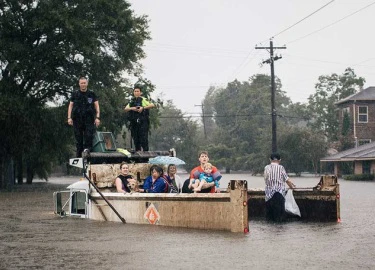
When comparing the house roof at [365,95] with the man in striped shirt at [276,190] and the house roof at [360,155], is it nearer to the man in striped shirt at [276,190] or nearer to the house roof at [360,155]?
the house roof at [360,155]

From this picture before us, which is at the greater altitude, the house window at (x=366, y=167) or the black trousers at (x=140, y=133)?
the black trousers at (x=140, y=133)

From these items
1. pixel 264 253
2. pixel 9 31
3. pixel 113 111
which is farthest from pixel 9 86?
pixel 264 253

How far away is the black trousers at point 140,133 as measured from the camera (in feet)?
65.4

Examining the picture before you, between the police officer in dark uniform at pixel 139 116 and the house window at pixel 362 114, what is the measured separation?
2537 inches

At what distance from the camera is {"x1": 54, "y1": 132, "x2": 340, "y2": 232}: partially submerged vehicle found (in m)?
14.4

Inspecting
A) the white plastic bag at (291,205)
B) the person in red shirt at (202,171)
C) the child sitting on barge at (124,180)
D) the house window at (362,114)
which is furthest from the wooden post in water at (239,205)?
the house window at (362,114)

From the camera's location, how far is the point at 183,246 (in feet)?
40.1

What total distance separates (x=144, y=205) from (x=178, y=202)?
3.76 feet

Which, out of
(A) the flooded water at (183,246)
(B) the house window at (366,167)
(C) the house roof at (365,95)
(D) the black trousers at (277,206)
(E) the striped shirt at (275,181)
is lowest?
(A) the flooded water at (183,246)

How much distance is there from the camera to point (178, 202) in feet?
50.1

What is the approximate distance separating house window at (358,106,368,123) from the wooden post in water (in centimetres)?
6977

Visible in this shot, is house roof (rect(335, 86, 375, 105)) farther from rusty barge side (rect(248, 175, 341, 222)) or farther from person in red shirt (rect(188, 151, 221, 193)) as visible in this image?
person in red shirt (rect(188, 151, 221, 193))

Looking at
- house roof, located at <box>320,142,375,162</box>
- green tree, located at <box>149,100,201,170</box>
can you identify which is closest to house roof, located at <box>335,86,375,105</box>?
house roof, located at <box>320,142,375,162</box>

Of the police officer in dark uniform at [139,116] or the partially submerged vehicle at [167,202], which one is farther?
the police officer in dark uniform at [139,116]
